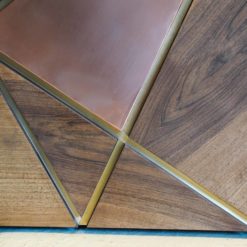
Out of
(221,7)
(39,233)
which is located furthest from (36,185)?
(221,7)

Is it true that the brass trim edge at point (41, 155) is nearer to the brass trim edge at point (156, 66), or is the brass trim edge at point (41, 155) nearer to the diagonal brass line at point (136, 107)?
the diagonal brass line at point (136, 107)

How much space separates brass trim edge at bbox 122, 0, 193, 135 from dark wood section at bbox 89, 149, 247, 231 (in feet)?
0.18

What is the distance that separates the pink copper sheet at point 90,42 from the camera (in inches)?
23.1

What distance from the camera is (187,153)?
603 millimetres

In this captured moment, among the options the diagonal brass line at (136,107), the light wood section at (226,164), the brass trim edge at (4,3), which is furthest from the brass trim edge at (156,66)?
the brass trim edge at (4,3)

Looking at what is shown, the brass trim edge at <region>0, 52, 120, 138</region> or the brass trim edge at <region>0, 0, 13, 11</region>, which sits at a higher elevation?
the brass trim edge at <region>0, 0, 13, 11</region>

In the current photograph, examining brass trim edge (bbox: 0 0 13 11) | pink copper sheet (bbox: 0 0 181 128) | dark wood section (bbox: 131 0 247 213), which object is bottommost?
dark wood section (bbox: 131 0 247 213)

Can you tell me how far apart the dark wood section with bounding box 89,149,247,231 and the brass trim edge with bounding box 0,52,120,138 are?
5 centimetres

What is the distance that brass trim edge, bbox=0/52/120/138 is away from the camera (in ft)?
1.96

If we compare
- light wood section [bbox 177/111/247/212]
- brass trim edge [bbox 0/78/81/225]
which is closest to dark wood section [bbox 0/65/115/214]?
brass trim edge [bbox 0/78/81/225]

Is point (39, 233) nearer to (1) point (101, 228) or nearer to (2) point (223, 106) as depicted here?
(1) point (101, 228)

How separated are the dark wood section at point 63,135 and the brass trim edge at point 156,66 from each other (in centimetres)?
5

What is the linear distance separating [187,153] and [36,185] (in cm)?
27

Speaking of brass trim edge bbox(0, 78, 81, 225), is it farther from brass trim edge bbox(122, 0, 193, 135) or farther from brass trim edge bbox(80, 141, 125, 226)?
brass trim edge bbox(122, 0, 193, 135)
